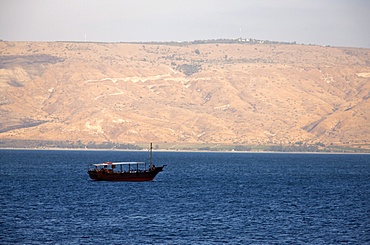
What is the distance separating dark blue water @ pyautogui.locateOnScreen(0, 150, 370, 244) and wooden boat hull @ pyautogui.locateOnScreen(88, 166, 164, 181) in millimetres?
1824

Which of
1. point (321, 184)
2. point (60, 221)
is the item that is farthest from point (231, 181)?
point (60, 221)

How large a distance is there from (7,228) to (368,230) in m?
31.6

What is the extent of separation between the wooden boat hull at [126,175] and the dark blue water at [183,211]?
5.98 ft

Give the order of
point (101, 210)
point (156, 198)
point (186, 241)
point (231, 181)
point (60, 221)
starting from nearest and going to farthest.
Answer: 1. point (186, 241)
2. point (60, 221)
3. point (101, 210)
4. point (156, 198)
5. point (231, 181)

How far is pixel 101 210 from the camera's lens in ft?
269

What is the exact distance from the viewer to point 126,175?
124 m

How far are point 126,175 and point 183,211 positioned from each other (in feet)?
144

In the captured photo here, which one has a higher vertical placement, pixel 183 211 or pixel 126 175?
pixel 183 211

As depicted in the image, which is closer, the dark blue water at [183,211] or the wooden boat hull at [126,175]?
the dark blue water at [183,211]

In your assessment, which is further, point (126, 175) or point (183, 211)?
point (126, 175)

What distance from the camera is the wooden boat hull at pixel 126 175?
124 metres

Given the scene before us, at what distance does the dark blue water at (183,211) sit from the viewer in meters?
64.8

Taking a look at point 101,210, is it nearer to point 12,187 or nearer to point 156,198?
point 156,198

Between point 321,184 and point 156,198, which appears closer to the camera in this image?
point 156,198
